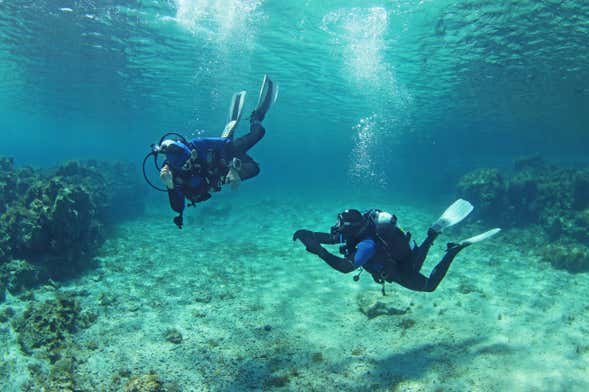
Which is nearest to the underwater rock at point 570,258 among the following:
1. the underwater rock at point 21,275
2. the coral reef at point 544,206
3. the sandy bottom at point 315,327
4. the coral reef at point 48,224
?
the coral reef at point 544,206

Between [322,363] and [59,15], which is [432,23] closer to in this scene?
[322,363]

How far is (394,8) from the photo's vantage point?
16094mm

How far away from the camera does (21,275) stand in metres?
9.13

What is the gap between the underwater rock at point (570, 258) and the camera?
1106 centimetres

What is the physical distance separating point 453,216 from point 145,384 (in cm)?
646

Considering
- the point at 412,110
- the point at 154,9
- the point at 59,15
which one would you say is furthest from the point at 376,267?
the point at 412,110

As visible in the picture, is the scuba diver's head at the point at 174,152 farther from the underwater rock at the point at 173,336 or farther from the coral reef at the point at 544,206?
the coral reef at the point at 544,206

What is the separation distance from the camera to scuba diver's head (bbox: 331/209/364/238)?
586 cm

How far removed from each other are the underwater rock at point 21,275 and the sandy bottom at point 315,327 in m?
0.43

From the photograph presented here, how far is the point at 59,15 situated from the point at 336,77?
18011 millimetres

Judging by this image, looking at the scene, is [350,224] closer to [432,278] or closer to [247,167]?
[432,278]

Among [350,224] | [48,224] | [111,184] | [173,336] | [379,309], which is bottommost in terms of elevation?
[111,184]

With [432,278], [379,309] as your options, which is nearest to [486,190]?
[379,309]

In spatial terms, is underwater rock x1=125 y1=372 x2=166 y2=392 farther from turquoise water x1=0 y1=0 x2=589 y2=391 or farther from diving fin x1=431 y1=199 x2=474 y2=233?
diving fin x1=431 y1=199 x2=474 y2=233
